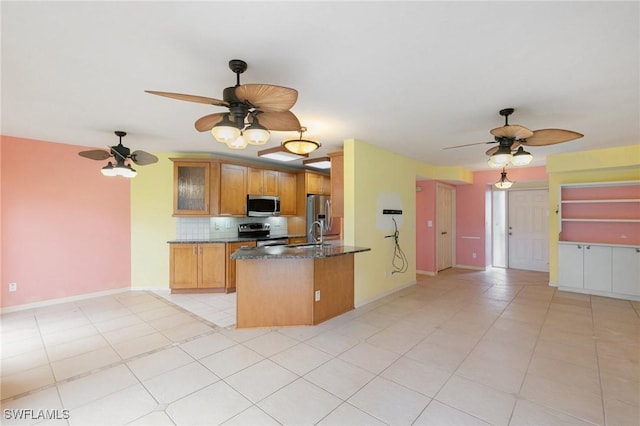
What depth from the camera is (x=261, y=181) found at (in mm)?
5859

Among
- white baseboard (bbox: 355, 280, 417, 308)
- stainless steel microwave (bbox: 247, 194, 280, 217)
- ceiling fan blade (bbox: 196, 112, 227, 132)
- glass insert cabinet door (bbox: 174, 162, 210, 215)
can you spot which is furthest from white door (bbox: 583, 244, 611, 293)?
glass insert cabinet door (bbox: 174, 162, 210, 215)

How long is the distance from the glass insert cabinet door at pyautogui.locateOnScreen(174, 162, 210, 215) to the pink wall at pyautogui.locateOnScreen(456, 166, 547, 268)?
6152 mm

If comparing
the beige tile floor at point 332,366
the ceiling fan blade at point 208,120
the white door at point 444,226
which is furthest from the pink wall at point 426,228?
the ceiling fan blade at point 208,120

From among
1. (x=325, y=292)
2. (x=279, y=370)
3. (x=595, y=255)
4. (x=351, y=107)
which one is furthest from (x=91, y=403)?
(x=595, y=255)

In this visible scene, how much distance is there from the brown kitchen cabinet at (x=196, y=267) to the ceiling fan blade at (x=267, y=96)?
3.60 m

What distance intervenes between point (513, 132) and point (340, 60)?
1883 millimetres

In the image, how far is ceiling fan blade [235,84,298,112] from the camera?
68.8 inches

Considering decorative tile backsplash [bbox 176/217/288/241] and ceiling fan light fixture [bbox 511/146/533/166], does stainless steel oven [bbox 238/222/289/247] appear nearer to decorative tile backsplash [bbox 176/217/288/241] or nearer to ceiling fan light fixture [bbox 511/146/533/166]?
decorative tile backsplash [bbox 176/217/288/241]

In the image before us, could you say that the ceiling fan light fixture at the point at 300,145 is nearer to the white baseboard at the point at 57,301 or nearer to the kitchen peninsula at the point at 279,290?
the kitchen peninsula at the point at 279,290

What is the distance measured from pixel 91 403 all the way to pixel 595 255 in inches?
275

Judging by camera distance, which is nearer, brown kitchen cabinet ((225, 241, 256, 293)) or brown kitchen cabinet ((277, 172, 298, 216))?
brown kitchen cabinet ((225, 241, 256, 293))

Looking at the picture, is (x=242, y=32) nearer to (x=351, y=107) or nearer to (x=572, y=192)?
(x=351, y=107)

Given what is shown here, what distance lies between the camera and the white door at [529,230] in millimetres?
6621

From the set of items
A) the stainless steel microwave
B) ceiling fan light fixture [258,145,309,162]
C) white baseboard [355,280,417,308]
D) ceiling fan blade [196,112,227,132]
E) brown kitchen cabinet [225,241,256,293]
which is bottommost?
white baseboard [355,280,417,308]
